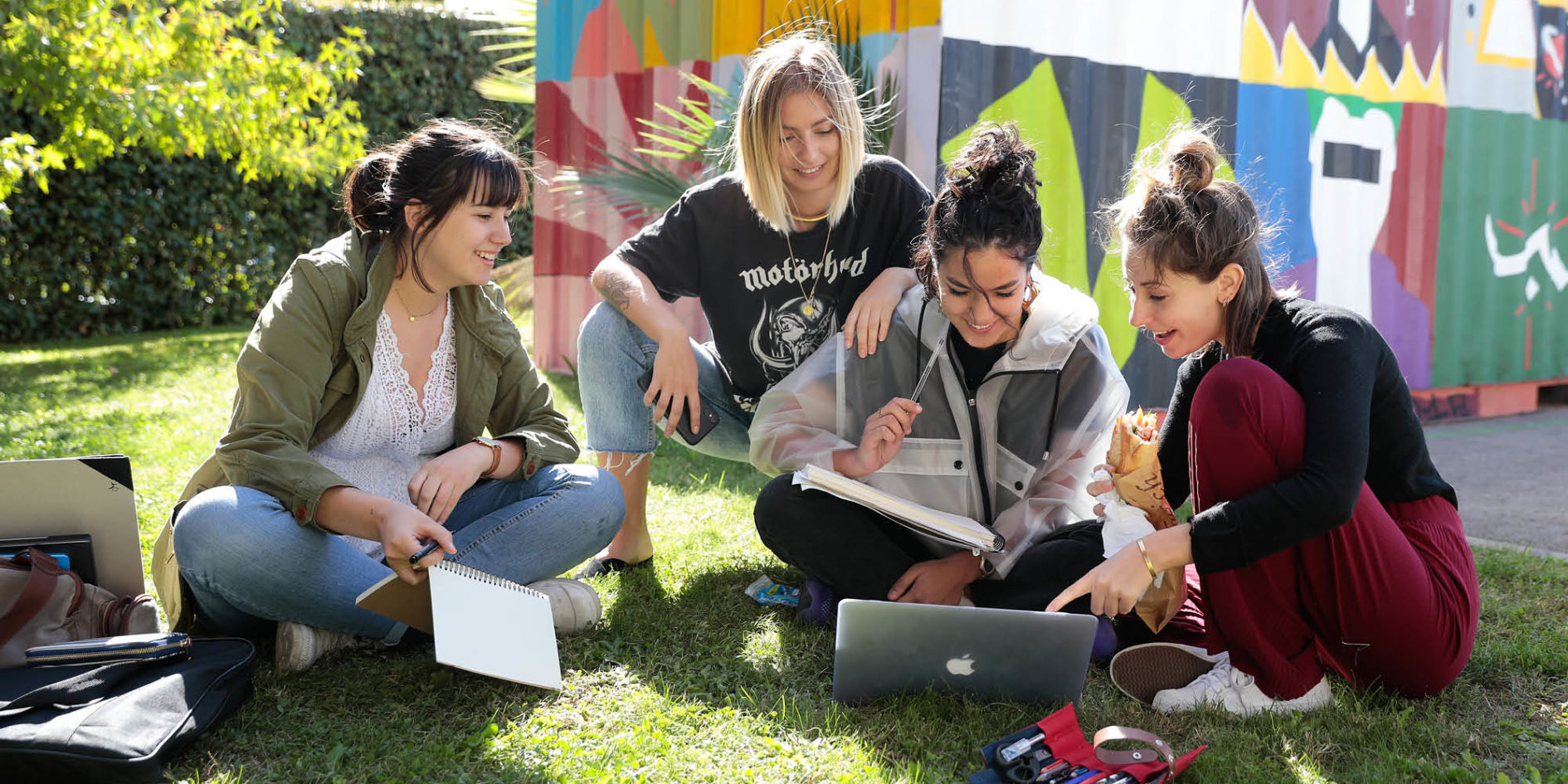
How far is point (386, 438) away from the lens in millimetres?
2320

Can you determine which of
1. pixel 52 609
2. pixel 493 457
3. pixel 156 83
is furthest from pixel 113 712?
pixel 156 83

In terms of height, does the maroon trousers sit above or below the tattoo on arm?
below

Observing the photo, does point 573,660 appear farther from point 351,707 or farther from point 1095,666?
point 1095,666

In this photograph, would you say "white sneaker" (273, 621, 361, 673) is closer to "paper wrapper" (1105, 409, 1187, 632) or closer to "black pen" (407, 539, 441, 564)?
"black pen" (407, 539, 441, 564)

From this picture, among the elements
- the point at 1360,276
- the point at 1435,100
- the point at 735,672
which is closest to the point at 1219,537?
the point at 735,672

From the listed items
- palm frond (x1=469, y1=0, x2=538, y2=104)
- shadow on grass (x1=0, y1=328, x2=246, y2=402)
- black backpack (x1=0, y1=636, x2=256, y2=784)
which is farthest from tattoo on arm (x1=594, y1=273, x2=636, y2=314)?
palm frond (x1=469, y1=0, x2=538, y2=104)

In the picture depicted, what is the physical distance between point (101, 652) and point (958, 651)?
4.64 ft

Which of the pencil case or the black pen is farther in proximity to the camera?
the black pen

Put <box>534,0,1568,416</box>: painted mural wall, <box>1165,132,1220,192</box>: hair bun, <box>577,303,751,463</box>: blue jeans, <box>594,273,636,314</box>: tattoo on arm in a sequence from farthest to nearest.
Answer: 1. <box>534,0,1568,416</box>: painted mural wall
2. <box>577,303,751,463</box>: blue jeans
3. <box>594,273,636,314</box>: tattoo on arm
4. <box>1165,132,1220,192</box>: hair bun

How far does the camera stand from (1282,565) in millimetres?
1898

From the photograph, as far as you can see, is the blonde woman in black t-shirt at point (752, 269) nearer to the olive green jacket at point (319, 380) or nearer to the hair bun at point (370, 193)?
the olive green jacket at point (319, 380)

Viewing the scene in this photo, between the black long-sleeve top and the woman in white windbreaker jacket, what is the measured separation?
0.41m

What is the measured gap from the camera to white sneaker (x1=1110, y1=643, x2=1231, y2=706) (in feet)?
6.83

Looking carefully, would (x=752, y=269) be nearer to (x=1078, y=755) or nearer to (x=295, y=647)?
(x=295, y=647)
